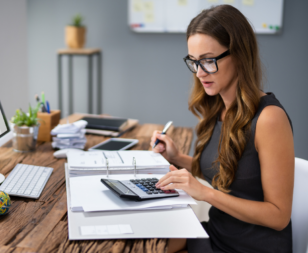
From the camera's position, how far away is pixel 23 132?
1398 millimetres

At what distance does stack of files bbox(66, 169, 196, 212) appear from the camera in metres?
0.84

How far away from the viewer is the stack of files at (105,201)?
837mm

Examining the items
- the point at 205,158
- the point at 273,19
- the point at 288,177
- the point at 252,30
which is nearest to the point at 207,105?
the point at 205,158

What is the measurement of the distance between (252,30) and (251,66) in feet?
0.39

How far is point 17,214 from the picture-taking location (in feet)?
2.82

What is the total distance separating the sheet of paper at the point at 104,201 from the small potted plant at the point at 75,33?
8.20ft

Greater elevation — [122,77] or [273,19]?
[273,19]

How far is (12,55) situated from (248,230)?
2262 millimetres

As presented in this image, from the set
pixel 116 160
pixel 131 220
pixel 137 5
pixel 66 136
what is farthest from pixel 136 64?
pixel 131 220

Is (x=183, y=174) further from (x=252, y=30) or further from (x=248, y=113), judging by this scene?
(x=252, y=30)

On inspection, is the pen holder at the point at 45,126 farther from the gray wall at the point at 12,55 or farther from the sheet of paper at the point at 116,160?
the gray wall at the point at 12,55

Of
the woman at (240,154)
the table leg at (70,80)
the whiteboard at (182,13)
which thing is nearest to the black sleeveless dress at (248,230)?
the woman at (240,154)

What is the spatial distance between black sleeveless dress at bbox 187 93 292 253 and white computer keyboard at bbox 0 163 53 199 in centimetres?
54

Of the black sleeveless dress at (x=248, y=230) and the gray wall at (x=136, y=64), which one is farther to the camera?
the gray wall at (x=136, y=64)
